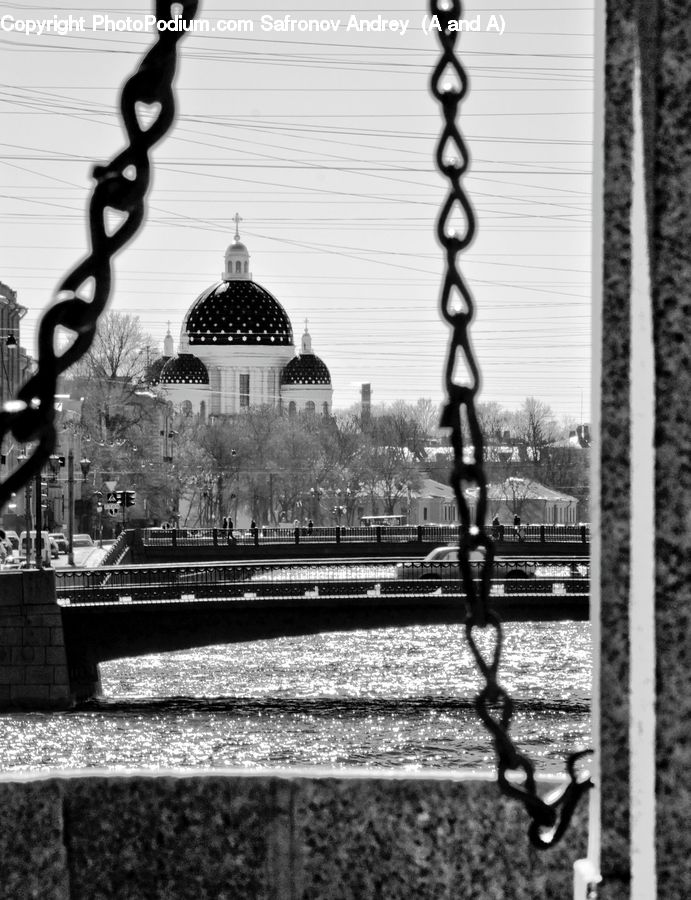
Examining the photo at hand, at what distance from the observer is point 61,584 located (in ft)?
94.8

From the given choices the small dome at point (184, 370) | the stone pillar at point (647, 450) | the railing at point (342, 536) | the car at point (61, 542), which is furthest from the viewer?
the small dome at point (184, 370)

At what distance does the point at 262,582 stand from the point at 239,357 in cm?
8140

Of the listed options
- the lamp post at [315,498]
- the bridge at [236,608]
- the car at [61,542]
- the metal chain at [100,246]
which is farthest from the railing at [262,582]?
the lamp post at [315,498]

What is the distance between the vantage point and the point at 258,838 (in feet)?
6.56

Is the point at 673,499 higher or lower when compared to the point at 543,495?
higher

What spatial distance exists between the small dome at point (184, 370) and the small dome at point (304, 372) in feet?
21.8

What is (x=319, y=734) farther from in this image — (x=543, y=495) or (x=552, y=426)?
(x=552, y=426)

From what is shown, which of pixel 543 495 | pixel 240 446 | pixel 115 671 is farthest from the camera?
pixel 543 495

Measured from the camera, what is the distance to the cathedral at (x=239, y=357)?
351 ft

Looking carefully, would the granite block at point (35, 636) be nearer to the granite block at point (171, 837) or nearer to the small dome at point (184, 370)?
the granite block at point (171, 837)

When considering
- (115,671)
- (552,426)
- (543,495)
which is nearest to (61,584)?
(115,671)

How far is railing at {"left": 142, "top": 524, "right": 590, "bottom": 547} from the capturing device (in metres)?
46.3

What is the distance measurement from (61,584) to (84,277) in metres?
28.2

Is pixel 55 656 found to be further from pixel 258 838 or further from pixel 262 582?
pixel 258 838
